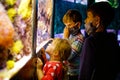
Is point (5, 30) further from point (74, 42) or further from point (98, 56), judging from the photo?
point (74, 42)

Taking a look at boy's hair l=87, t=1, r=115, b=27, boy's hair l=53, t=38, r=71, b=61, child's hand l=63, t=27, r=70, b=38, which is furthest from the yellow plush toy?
child's hand l=63, t=27, r=70, b=38

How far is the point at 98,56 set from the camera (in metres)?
2.60

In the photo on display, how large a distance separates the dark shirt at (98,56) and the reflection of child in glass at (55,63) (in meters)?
0.20

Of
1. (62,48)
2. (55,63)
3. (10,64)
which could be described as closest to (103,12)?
(62,48)

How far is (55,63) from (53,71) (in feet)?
0.32

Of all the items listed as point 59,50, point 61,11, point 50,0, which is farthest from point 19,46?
point 61,11

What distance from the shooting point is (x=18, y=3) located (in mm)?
1989

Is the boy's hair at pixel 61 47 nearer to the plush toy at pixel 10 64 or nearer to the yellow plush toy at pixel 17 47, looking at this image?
the yellow plush toy at pixel 17 47

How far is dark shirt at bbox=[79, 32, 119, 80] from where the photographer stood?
258cm

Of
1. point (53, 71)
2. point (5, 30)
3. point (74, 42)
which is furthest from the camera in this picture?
point (74, 42)

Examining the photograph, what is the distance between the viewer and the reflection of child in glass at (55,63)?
2.56 meters

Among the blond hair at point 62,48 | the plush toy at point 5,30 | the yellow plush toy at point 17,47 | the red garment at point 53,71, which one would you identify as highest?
the plush toy at point 5,30

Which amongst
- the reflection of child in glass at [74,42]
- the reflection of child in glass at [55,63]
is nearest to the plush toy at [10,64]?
the reflection of child in glass at [55,63]

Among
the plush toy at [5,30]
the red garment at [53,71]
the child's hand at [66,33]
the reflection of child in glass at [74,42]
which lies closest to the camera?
the plush toy at [5,30]
